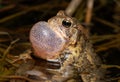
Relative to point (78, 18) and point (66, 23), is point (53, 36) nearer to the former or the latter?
point (66, 23)

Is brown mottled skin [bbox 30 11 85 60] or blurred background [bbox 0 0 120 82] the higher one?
blurred background [bbox 0 0 120 82]

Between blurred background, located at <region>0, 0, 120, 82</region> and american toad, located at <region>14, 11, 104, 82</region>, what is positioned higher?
blurred background, located at <region>0, 0, 120, 82</region>

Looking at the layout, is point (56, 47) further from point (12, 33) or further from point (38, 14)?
point (38, 14)

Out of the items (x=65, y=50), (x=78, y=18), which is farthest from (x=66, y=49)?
(x=78, y=18)

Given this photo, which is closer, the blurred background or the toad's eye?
Answer: the toad's eye

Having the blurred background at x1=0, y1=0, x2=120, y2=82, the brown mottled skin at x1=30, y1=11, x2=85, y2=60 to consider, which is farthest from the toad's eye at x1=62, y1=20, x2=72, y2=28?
the blurred background at x1=0, y1=0, x2=120, y2=82

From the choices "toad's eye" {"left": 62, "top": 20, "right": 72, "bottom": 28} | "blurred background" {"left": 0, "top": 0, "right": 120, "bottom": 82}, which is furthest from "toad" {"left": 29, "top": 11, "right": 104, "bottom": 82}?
"blurred background" {"left": 0, "top": 0, "right": 120, "bottom": 82}

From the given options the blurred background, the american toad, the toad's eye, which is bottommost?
the american toad

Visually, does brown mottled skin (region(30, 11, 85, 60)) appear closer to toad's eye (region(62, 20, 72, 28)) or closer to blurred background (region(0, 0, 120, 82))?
toad's eye (region(62, 20, 72, 28))

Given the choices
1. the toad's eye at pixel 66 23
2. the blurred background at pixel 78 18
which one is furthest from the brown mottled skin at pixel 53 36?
the blurred background at pixel 78 18

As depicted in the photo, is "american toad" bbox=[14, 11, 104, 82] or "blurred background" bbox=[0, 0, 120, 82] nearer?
"american toad" bbox=[14, 11, 104, 82]
